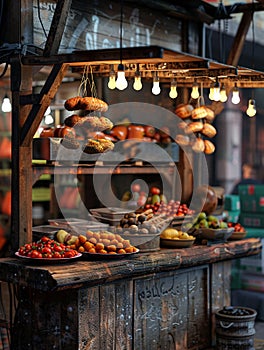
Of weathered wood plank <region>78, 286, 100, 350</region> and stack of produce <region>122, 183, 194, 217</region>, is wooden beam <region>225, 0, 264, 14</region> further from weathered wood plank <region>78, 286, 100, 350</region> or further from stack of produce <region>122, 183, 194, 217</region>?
weathered wood plank <region>78, 286, 100, 350</region>

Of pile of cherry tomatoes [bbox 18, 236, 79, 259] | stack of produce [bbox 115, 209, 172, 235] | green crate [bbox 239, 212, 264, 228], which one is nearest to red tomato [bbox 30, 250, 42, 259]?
pile of cherry tomatoes [bbox 18, 236, 79, 259]

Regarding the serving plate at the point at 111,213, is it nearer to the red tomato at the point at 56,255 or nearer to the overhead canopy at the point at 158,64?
the red tomato at the point at 56,255

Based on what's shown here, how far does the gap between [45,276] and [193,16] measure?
429cm

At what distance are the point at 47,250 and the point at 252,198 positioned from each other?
481 centimetres

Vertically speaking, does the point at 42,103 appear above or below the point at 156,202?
above

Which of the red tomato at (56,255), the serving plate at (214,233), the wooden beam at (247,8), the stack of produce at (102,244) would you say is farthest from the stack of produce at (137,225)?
the wooden beam at (247,8)

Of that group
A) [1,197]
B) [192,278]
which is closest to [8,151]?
[1,197]

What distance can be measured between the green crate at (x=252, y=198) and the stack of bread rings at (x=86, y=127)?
156 inches

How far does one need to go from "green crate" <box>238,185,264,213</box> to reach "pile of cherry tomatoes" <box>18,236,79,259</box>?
4.47 metres

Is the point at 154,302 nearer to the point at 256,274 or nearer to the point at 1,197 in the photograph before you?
the point at 256,274

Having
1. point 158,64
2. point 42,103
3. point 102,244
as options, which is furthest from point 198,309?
point 42,103

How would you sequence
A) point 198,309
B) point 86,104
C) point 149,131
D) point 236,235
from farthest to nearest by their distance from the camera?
point 149,131 < point 236,235 < point 198,309 < point 86,104

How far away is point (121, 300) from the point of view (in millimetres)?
6457

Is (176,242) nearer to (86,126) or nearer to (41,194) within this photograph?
(86,126)
